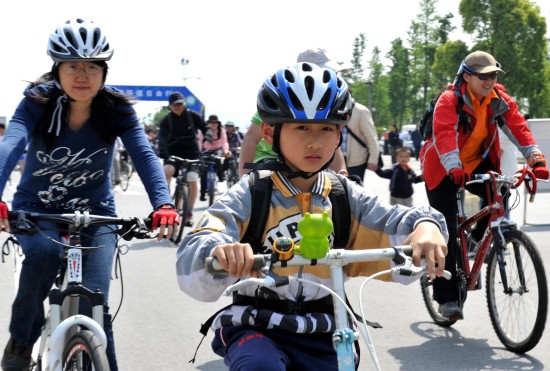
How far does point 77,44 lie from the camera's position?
442 cm

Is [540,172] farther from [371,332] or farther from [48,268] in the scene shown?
[48,268]

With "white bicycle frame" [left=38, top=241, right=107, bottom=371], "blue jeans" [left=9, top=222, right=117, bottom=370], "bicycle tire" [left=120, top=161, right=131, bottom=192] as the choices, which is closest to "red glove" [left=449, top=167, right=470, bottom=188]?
"blue jeans" [left=9, top=222, right=117, bottom=370]

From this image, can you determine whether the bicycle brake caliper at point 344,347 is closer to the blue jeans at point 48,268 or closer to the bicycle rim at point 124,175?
the blue jeans at point 48,268

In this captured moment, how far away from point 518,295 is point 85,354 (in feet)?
11.2

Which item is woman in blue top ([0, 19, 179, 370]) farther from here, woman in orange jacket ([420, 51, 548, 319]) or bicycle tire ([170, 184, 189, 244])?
bicycle tire ([170, 184, 189, 244])

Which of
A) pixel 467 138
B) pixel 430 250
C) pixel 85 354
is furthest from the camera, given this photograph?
pixel 467 138

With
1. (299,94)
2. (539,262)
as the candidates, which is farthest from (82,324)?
(539,262)

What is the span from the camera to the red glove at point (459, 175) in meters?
6.20

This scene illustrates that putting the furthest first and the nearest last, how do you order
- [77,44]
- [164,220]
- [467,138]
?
[467,138] → [77,44] → [164,220]

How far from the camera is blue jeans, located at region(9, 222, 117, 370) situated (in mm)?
4391

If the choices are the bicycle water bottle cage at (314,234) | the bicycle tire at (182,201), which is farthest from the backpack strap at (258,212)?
the bicycle tire at (182,201)

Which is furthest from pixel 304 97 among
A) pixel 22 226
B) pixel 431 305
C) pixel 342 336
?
pixel 431 305

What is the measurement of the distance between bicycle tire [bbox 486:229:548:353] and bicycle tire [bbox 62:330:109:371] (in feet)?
10.1

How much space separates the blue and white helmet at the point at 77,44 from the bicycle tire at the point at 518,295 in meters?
2.92
